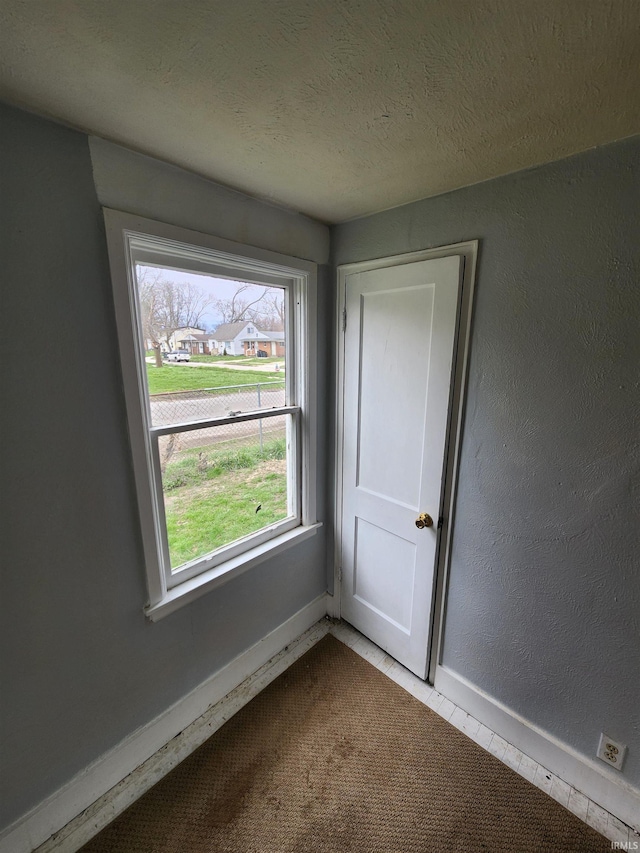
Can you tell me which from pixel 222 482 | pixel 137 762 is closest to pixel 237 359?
pixel 222 482

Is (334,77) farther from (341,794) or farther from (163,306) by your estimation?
(341,794)

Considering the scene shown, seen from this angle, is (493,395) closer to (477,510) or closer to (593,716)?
(477,510)

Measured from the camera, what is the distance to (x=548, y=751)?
134 cm

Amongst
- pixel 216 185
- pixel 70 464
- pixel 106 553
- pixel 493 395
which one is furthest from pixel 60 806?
pixel 216 185

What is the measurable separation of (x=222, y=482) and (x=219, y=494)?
6 centimetres

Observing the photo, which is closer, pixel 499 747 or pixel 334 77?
pixel 334 77

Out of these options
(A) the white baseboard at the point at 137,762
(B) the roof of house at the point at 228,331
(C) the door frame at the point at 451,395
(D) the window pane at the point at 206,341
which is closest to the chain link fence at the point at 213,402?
(D) the window pane at the point at 206,341

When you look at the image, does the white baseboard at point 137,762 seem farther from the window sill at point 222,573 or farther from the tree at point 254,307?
the tree at point 254,307

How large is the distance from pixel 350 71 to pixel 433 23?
185 mm

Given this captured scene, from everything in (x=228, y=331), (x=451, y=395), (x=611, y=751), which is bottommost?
(x=611, y=751)

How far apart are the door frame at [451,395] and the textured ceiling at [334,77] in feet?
1.05

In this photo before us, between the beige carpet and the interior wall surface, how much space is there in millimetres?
319

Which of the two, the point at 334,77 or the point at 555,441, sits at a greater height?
the point at 334,77

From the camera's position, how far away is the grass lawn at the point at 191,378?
1308 mm
